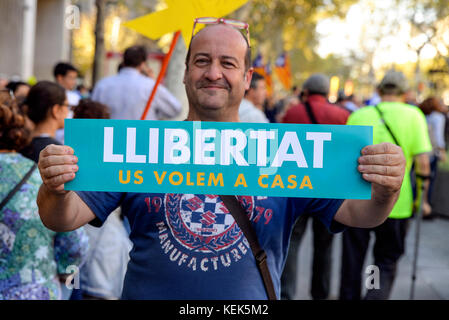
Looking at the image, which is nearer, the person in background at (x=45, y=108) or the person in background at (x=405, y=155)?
the person in background at (x=45, y=108)

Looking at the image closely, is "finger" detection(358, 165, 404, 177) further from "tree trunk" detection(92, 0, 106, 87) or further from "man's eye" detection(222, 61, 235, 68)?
"tree trunk" detection(92, 0, 106, 87)

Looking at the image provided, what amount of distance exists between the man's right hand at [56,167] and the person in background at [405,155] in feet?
10.1

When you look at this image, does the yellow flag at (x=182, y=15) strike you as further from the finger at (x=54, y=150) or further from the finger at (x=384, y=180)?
the finger at (x=384, y=180)

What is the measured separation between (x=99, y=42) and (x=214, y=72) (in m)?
A: 8.46

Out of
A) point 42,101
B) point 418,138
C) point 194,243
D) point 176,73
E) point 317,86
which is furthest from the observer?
point 176,73

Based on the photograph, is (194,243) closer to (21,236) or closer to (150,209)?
(150,209)

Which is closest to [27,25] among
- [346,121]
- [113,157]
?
[346,121]

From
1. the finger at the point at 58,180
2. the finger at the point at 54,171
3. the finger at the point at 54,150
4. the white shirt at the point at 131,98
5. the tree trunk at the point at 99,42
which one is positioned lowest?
the finger at the point at 58,180

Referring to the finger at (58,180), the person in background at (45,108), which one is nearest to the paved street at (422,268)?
the person in background at (45,108)

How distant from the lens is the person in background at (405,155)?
171 inches

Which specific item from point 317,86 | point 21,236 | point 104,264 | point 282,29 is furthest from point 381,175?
point 282,29

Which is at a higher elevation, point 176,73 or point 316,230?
point 176,73

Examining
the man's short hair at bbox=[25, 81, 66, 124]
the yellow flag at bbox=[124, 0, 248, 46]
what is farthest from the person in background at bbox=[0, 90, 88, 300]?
the yellow flag at bbox=[124, 0, 248, 46]

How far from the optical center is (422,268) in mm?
6777
